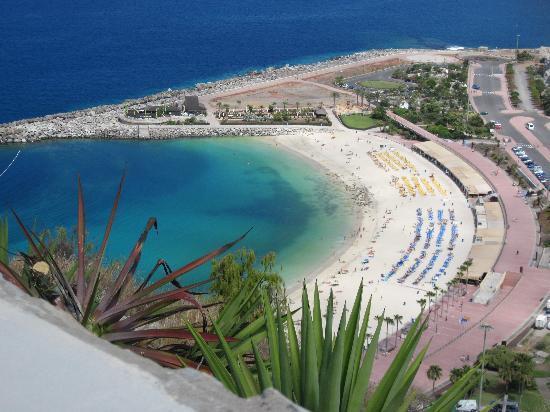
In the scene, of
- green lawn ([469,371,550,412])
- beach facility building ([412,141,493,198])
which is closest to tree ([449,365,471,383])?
green lawn ([469,371,550,412])

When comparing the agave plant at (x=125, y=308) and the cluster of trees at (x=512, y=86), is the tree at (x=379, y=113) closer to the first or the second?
the cluster of trees at (x=512, y=86)

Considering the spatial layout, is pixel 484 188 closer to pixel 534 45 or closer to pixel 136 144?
pixel 136 144

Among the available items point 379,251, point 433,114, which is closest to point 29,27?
point 433,114

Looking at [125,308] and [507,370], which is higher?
[125,308]

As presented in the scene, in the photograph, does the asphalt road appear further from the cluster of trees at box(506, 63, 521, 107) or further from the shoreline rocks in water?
the shoreline rocks in water

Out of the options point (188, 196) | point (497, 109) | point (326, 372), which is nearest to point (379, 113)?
point (497, 109)

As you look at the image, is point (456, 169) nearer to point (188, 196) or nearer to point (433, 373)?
point (188, 196)
